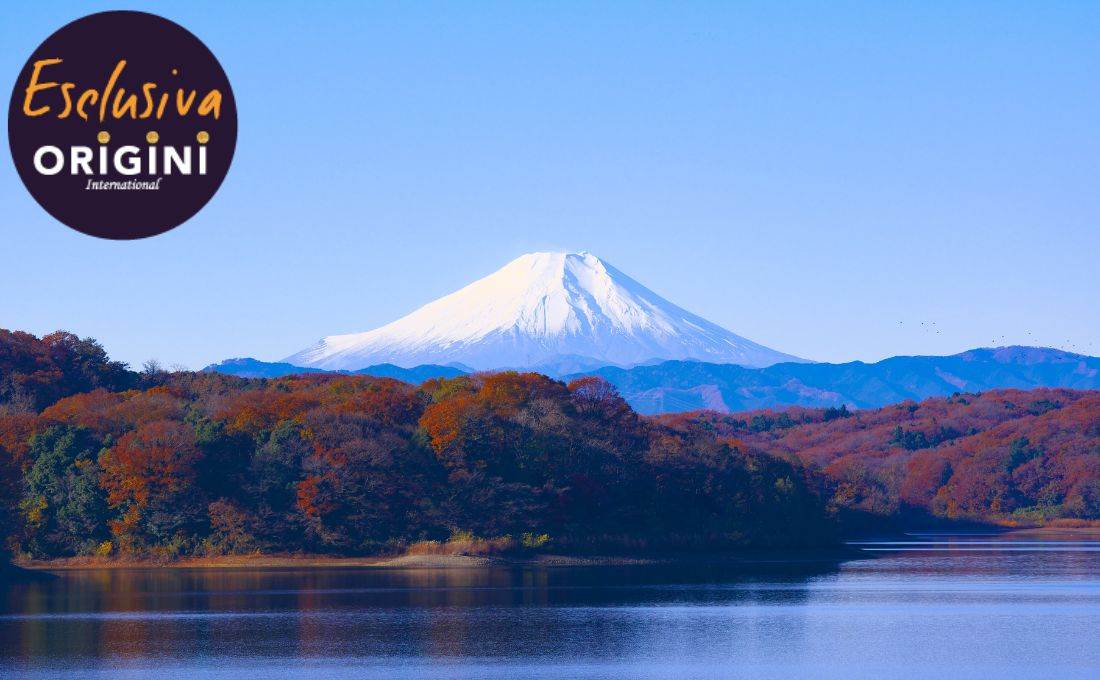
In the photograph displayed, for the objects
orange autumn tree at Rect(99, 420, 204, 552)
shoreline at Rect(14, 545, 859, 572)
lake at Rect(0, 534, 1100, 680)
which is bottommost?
lake at Rect(0, 534, 1100, 680)

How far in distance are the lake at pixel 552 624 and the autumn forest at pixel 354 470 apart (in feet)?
14.1

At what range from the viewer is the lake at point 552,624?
45.1m

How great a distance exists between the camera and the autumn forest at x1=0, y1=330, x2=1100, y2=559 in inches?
3504

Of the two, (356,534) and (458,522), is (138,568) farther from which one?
(458,522)

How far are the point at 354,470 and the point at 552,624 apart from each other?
36.3 metres

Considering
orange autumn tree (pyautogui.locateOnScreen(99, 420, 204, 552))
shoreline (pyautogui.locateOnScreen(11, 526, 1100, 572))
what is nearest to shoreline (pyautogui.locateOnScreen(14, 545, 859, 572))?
shoreline (pyautogui.locateOnScreen(11, 526, 1100, 572))

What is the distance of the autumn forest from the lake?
4311 millimetres

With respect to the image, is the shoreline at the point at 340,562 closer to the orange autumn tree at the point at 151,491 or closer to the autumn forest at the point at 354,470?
the autumn forest at the point at 354,470

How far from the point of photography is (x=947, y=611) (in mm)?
61844

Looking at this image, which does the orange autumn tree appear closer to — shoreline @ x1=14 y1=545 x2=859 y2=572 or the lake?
shoreline @ x1=14 y1=545 x2=859 y2=572

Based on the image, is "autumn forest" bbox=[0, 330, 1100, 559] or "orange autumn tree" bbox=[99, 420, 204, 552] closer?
"orange autumn tree" bbox=[99, 420, 204, 552]

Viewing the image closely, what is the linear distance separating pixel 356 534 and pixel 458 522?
5853 millimetres

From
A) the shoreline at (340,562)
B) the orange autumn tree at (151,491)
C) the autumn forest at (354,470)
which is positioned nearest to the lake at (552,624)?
the shoreline at (340,562)

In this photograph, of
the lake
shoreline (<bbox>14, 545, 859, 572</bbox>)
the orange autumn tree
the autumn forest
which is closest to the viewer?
the lake
